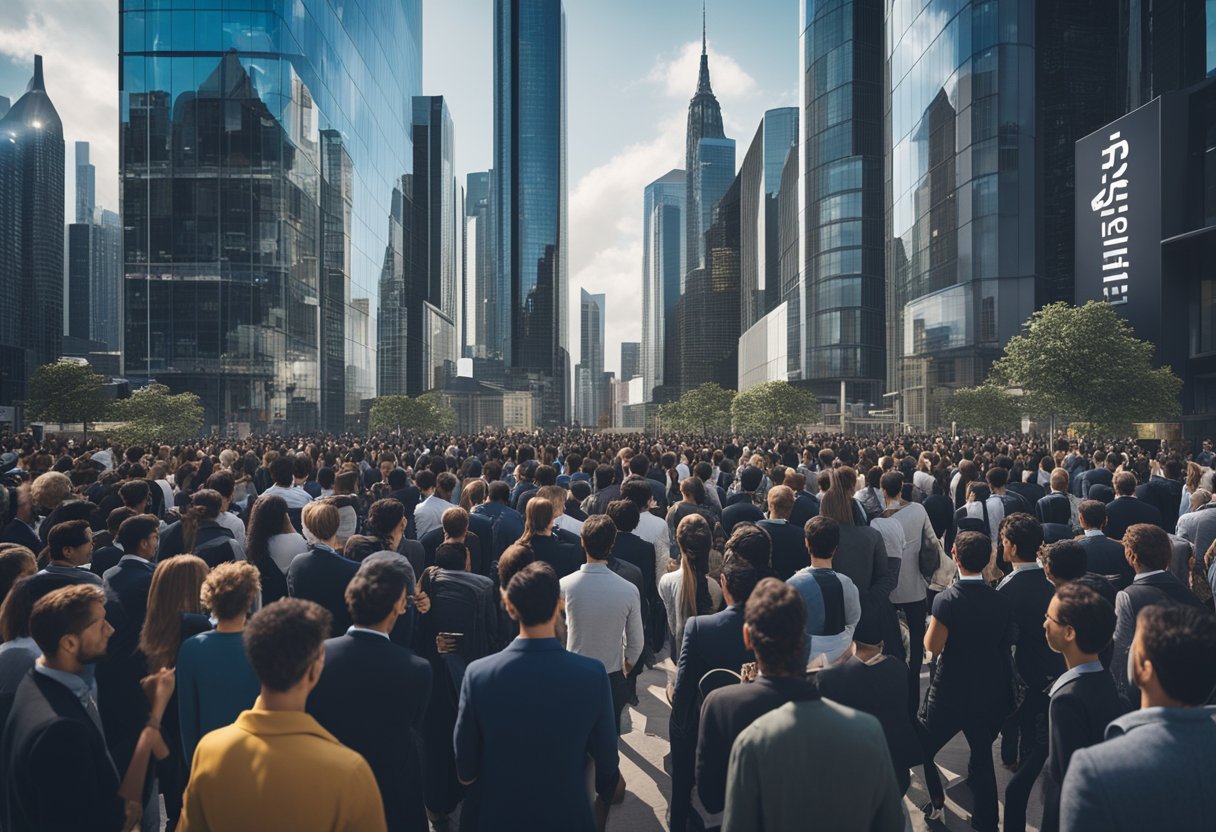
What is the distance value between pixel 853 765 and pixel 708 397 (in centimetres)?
8717

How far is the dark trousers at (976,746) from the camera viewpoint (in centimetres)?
436

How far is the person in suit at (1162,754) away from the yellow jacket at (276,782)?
2.27 metres

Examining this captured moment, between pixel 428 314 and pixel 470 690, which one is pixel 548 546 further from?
pixel 428 314

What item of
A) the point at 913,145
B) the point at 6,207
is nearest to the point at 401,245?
the point at 913,145

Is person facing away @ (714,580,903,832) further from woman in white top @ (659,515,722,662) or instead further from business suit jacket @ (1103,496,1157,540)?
business suit jacket @ (1103,496,1157,540)

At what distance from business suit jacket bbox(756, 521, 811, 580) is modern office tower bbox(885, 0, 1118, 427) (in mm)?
59805

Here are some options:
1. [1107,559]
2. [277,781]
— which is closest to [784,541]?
[1107,559]

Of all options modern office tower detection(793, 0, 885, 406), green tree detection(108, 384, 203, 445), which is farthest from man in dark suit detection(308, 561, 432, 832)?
modern office tower detection(793, 0, 885, 406)

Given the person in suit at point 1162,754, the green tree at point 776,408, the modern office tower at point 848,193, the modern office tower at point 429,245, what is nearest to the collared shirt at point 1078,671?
the person in suit at point 1162,754

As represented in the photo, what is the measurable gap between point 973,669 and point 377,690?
3790mm

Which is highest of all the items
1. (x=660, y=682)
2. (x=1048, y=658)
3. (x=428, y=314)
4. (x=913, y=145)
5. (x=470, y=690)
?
(x=913, y=145)

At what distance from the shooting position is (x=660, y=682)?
7.64 m

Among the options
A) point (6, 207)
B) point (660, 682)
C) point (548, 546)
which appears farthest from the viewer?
point (6, 207)

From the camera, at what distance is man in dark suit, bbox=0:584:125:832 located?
8.60 ft
